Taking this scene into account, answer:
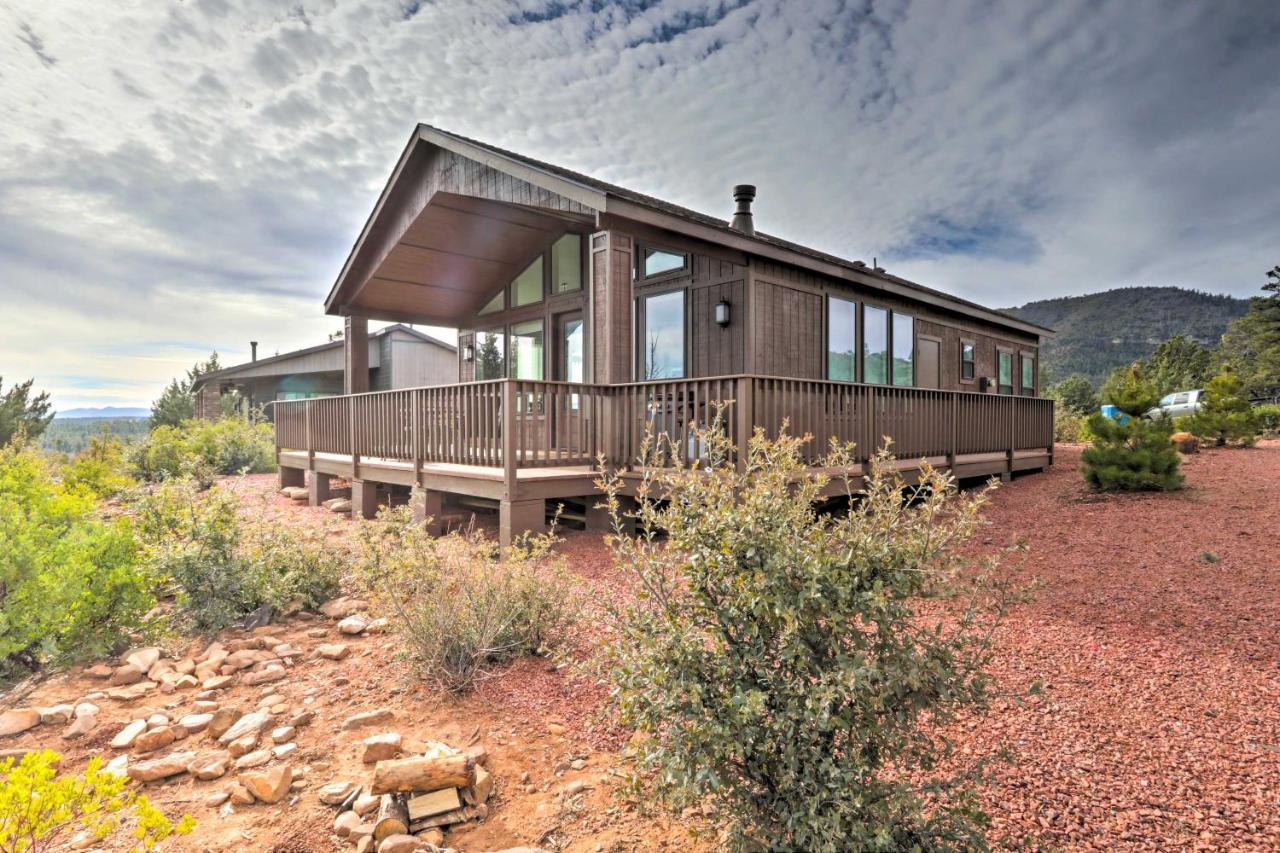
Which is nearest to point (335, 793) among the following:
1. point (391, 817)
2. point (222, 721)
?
point (391, 817)

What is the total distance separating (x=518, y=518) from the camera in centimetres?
580

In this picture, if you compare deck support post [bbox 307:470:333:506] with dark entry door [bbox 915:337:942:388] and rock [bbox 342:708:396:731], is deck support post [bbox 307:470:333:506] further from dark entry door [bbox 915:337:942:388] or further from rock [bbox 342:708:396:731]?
dark entry door [bbox 915:337:942:388]

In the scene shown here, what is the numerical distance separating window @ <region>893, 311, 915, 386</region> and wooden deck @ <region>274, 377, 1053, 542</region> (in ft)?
5.36

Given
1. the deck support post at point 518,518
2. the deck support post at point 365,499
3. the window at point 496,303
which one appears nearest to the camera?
the deck support post at point 518,518

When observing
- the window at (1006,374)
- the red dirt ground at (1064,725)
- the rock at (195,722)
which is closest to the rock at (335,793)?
the red dirt ground at (1064,725)

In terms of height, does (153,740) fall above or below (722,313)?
below

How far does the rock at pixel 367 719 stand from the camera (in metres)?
2.88

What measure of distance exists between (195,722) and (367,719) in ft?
2.93

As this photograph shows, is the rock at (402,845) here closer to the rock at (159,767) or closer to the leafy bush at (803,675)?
the leafy bush at (803,675)

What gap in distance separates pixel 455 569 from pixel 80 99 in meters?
10.5

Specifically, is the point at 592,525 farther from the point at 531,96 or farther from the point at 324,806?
the point at 531,96

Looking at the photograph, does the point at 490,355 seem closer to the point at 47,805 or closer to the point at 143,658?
the point at 143,658

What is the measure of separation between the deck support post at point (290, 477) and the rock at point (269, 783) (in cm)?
1006

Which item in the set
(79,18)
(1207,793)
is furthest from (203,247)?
(1207,793)
